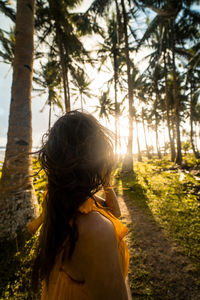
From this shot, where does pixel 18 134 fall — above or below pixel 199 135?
below

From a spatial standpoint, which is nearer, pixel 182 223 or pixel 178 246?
pixel 178 246

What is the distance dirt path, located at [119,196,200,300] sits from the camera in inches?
Result: 65.7

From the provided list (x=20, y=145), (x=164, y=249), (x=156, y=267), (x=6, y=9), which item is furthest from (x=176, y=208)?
(x=6, y=9)

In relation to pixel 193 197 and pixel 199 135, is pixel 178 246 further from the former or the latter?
pixel 199 135

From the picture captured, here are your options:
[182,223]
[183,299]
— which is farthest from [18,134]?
[182,223]

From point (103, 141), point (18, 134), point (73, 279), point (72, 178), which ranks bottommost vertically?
point (73, 279)

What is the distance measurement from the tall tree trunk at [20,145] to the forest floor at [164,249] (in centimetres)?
201

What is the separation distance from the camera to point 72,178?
2.11 ft

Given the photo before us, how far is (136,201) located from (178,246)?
7.49 ft

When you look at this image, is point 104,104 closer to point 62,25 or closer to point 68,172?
point 62,25

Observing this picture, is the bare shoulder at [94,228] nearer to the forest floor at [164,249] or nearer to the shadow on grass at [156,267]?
the forest floor at [164,249]

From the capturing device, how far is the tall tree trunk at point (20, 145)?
2.47 meters

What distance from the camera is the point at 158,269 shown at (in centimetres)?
200

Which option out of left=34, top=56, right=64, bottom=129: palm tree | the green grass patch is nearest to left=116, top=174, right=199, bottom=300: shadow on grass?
the green grass patch
